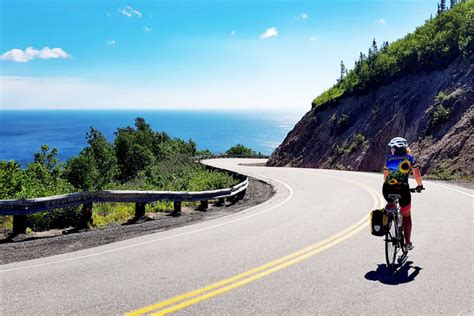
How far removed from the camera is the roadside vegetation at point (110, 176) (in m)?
11.6

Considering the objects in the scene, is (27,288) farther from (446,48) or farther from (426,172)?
(446,48)

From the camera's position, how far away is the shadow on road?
5875 mm

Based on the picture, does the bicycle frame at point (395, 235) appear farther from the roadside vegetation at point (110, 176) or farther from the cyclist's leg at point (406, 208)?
the roadside vegetation at point (110, 176)

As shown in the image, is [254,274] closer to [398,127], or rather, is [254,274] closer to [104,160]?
[398,127]

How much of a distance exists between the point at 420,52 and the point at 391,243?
3473 cm

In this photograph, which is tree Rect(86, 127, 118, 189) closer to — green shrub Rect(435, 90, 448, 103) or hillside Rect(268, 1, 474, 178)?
hillside Rect(268, 1, 474, 178)

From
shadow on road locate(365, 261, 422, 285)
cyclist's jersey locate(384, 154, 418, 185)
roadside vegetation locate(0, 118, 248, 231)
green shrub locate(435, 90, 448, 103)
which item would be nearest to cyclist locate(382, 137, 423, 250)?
cyclist's jersey locate(384, 154, 418, 185)

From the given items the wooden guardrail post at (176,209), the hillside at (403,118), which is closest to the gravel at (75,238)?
the wooden guardrail post at (176,209)

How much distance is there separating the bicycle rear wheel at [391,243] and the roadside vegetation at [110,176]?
7651 millimetres

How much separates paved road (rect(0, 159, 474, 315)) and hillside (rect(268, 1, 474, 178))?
18434 millimetres

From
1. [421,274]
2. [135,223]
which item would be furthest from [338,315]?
[135,223]

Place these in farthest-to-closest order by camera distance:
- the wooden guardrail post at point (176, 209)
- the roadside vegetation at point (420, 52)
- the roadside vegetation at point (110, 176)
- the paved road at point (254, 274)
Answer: the roadside vegetation at point (420, 52) < the wooden guardrail post at point (176, 209) < the roadside vegetation at point (110, 176) < the paved road at point (254, 274)

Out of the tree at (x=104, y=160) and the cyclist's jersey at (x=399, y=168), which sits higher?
the cyclist's jersey at (x=399, y=168)

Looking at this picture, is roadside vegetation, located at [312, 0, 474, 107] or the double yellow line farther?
roadside vegetation, located at [312, 0, 474, 107]
